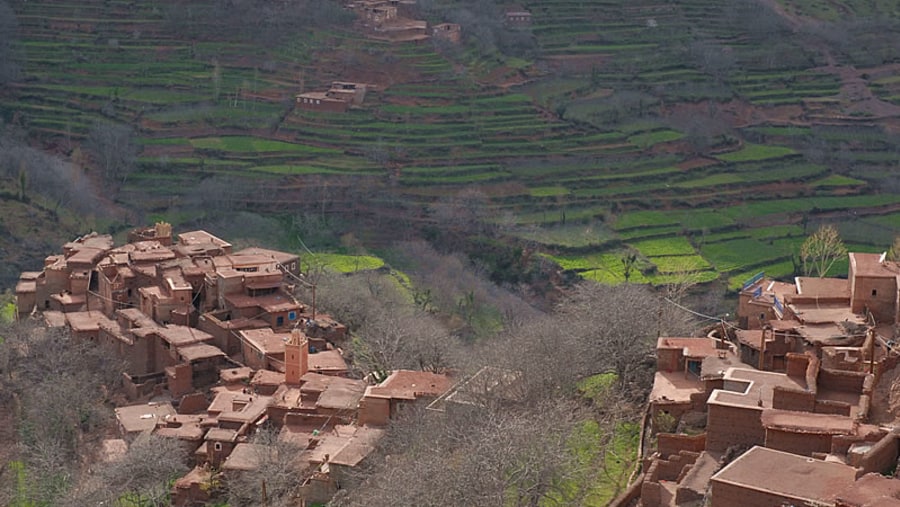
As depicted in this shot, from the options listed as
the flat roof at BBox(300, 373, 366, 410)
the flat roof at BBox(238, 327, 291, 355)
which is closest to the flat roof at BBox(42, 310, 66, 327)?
the flat roof at BBox(238, 327, 291, 355)

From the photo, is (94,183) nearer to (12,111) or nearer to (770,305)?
(12,111)

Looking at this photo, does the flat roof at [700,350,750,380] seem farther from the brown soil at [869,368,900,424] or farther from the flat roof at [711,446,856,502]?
the flat roof at [711,446,856,502]

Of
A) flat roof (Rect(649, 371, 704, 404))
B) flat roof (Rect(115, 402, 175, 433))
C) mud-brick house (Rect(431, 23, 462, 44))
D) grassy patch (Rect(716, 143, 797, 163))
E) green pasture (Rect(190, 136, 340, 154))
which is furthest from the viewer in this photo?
mud-brick house (Rect(431, 23, 462, 44))

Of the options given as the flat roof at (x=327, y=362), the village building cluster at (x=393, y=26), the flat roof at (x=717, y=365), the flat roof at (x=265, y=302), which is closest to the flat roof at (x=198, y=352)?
the flat roof at (x=265, y=302)

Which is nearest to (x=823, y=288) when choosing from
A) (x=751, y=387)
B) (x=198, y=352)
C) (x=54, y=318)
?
(x=751, y=387)

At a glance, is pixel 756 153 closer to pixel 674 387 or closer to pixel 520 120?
pixel 520 120
